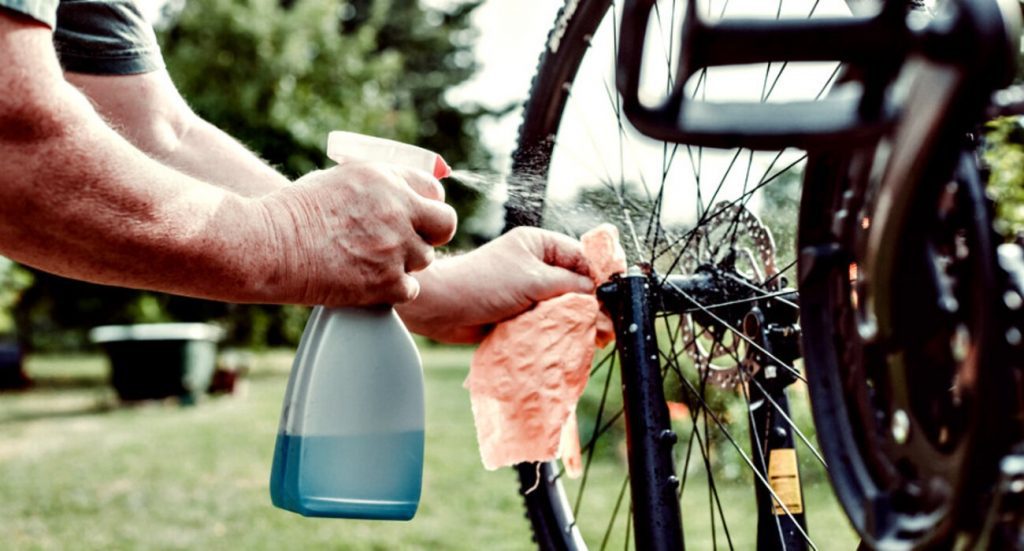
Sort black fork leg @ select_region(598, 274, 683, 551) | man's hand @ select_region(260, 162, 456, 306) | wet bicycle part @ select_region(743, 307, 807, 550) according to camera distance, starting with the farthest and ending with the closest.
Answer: wet bicycle part @ select_region(743, 307, 807, 550)
black fork leg @ select_region(598, 274, 683, 551)
man's hand @ select_region(260, 162, 456, 306)

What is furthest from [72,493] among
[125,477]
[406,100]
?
[406,100]

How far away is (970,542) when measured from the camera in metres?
0.71

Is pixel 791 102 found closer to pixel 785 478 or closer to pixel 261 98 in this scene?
pixel 785 478

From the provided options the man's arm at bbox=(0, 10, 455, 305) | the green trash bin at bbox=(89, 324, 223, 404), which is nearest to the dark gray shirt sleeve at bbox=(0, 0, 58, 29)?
the man's arm at bbox=(0, 10, 455, 305)

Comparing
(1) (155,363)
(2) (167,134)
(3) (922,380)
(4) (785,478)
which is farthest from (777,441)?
(1) (155,363)

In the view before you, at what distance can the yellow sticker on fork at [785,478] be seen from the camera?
147cm

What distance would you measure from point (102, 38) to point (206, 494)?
3156mm

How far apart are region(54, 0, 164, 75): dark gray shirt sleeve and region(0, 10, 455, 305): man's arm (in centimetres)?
53

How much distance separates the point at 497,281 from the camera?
5.07 ft

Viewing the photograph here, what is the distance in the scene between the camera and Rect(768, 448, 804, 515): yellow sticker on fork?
147cm

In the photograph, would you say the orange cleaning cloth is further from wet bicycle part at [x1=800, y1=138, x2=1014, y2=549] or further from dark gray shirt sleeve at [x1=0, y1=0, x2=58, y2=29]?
dark gray shirt sleeve at [x1=0, y1=0, x2=58, y2=29]

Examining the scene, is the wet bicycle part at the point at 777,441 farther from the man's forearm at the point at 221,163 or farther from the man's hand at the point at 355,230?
the man's forearm at the point at 221,163

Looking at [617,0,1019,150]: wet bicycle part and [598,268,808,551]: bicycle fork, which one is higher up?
[617,0,1019,150]: wet bicycle part

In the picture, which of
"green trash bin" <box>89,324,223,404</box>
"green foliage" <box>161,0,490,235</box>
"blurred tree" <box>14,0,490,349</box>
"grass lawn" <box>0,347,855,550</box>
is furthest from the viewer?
"green foliage" <box>161,0,490,235</box>
